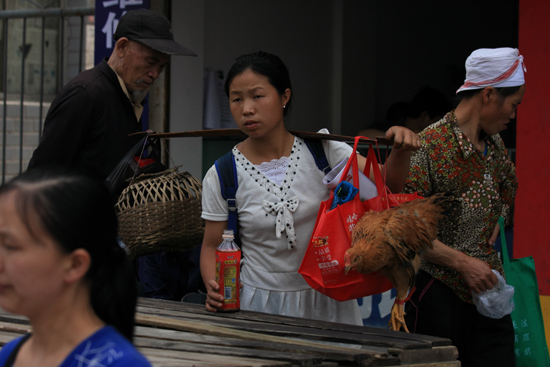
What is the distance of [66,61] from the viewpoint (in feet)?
27.2

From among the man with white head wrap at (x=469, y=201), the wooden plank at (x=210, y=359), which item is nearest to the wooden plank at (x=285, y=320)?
the wooden plank at (x=210, y=359)

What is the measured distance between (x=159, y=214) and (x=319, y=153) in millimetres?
865

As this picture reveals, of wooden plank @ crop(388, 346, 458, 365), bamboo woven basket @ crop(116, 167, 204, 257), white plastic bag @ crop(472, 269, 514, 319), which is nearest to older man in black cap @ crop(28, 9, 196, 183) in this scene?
bamboo woven basket @ crop(116, 167, 204, 257)

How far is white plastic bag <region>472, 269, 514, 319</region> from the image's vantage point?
322 cm

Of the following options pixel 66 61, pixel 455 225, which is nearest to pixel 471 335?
pixel 455 225

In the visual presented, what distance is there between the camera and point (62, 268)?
4.89 ft

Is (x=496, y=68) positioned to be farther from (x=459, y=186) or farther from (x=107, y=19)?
(x=107, y=19)

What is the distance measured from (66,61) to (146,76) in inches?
193

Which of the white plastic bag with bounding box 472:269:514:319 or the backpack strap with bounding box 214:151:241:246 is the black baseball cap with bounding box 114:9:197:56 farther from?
the white plastic bag with bounding box 472:269:514:319

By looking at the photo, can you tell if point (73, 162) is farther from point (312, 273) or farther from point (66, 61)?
point (66, 61)

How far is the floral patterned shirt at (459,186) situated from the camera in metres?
3.25

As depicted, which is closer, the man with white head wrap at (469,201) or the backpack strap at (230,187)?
the backpack strap at (230,187)

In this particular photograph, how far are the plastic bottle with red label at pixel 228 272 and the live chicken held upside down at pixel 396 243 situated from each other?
0.44 m

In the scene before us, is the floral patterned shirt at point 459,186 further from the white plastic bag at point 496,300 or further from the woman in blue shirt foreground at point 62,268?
the woman in blue shirt foreground at point 62,268
